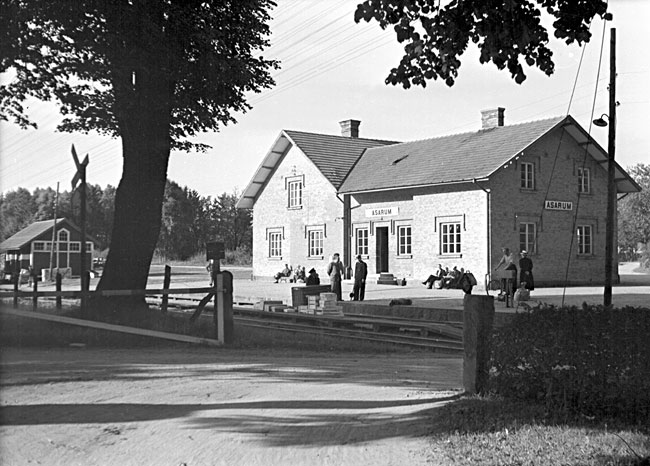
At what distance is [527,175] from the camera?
35.1 metres

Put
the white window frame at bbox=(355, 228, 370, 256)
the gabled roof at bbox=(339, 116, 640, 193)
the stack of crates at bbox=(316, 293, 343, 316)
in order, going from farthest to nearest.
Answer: the white window frame at bbox=(355, 228, 370, 256) < the gabled roof at bbox=(339, 116, 640, 193) < the stack of crates at bbox=(316, 293, 343, 316)

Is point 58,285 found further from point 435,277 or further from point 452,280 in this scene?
point 435,277

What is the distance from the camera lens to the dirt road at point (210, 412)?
5695mm

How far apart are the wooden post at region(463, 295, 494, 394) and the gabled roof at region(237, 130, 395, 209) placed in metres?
33.7

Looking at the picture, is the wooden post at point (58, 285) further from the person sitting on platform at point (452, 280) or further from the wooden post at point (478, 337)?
the person sitting on platform at point (452, 280)

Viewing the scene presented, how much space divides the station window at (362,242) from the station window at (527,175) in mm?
8284

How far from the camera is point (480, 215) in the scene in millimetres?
33500

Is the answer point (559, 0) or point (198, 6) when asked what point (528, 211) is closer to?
point (198, 6)

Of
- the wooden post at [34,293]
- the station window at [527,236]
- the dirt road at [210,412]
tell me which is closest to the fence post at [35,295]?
the wooden post at [34,293]

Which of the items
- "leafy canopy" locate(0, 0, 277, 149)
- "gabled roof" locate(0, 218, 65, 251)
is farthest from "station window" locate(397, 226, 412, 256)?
"gabled roof" locate(0, 218, 65, 251)

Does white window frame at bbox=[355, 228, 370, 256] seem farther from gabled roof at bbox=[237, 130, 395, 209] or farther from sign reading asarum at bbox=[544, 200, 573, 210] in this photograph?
sign reading asarum at bbox=[544, 200, 573, 210]

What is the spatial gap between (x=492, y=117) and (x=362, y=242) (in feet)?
29.9

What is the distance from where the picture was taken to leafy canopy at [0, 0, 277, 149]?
10.8 meters

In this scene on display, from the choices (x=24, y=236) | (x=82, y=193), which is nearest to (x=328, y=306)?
(x=82, y=193)
